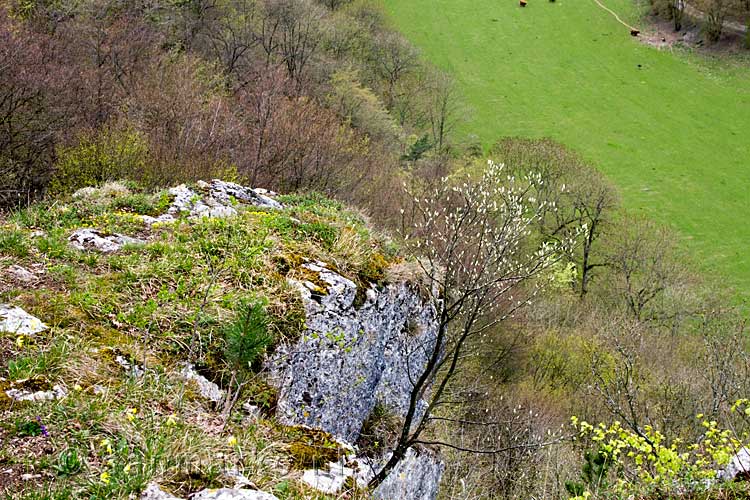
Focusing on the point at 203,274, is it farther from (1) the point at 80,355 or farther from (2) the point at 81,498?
(2) the point at 81,498

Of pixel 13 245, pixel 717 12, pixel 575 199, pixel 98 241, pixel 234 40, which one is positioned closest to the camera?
pixel 13 245

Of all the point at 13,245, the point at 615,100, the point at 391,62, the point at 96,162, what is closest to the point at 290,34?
the point at 391,62

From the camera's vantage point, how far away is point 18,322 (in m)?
5.08

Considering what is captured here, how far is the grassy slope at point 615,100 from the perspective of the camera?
42844 millimetres

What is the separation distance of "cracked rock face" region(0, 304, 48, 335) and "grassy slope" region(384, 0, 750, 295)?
4189 centimetres

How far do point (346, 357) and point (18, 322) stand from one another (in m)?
3.87

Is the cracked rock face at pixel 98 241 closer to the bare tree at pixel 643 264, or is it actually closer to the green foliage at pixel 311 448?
the green foliage at pixel 311 448

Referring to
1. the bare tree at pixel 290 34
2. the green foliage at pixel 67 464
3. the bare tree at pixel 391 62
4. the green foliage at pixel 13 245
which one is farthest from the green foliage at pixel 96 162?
the bare tree at pixel 391 62

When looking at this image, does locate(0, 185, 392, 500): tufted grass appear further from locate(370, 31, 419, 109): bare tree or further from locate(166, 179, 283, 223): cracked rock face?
locate(370, 31, 419, 109): bare tree

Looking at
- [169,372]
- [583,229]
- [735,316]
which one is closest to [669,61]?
[735,316]

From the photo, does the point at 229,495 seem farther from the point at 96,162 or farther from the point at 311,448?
the point at 96,162

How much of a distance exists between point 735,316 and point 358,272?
3292 centimetres

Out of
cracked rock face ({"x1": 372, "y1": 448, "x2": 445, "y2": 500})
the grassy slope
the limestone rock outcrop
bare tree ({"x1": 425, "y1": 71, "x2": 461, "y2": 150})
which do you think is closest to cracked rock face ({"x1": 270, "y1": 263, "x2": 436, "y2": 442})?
the limestone rock outcrop

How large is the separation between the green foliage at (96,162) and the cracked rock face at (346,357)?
9.99 m
